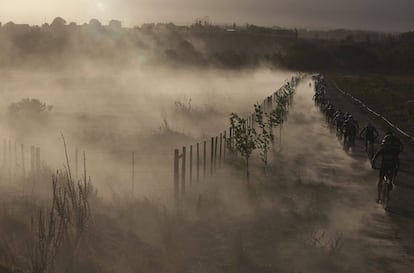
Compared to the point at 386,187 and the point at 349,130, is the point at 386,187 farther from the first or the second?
the point at 349,130

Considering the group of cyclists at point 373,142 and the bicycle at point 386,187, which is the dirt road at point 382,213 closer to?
the bicycle at point 386,187

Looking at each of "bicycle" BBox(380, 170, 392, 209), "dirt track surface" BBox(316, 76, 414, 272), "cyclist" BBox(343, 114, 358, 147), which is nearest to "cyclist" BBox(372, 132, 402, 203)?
"bicycle" BBox(380, 170, 392, 209)

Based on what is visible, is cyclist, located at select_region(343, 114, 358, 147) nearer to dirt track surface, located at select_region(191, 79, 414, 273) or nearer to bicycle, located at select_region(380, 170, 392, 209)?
dirt track surface, located at select_region(191, 79, 414, 273)

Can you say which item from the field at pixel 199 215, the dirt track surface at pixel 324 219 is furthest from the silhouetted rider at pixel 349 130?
the dirt track surface at pixel 324 219

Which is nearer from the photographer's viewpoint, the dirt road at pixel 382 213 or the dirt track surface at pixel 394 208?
the dirt road at pixel 382 213

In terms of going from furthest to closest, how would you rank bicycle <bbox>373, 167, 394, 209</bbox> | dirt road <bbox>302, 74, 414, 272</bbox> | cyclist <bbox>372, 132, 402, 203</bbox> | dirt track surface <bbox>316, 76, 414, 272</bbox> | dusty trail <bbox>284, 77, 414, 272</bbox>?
bicycle <bbox>373, 167, 394, 209</bbox>
cyclist <bbox>372, 132, 402, 203</bbox>
dirt track surface <bbox>316, 76, 414, 272</bbox>
dusty trail <bbox>284, 77, 414, 272</bbox>
dirt road <bbox>302, 74, 414, 272</bbox>

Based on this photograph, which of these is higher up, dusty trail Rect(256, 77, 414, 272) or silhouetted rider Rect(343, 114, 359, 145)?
silhouetted rider Rect(343, 114, 359, 145)

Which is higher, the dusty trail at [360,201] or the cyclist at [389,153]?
the cyclist at [389,153]

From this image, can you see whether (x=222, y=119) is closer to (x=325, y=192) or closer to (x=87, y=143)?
(x=87, y=143)

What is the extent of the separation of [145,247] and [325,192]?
7.02 metres

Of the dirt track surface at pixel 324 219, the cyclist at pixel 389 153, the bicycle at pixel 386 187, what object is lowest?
the dirt track surface at pixel 324 219

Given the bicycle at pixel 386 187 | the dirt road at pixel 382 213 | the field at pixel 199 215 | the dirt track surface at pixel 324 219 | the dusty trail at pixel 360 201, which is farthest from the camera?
the bicycle at pixel 386 187

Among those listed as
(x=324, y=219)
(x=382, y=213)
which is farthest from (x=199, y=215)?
(x=382, y=213)

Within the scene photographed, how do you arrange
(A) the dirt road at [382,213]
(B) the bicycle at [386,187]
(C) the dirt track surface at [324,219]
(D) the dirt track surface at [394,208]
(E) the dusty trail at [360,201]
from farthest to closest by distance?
(B) the bicycle at [386,187] → (D) the dirt track surface at [394,208] → (E) the dusty trail at [360,201] → (A) the dirt road at [382,213] → (C) the dirt track surface at [324,219]
